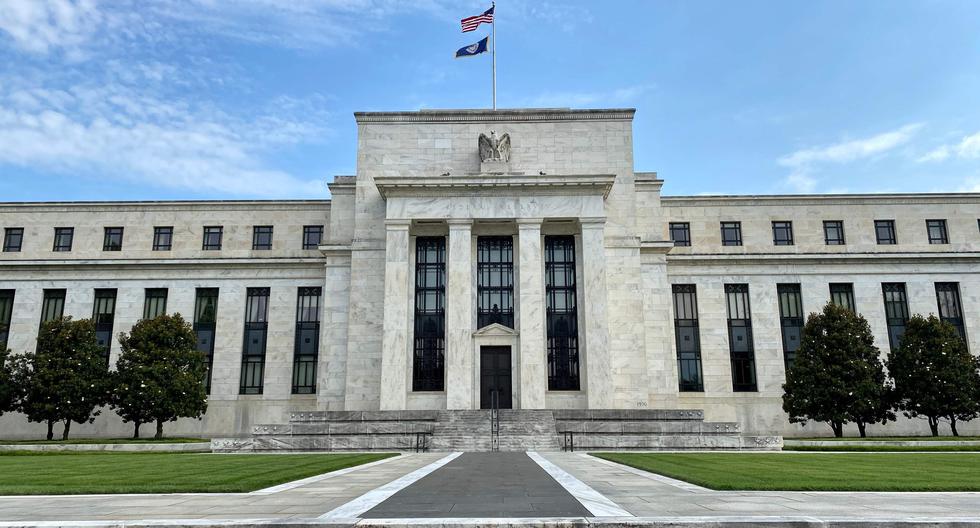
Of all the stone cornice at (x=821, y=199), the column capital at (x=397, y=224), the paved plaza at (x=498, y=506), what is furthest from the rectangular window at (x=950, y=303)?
the paved plaza at (x=498, y=506)

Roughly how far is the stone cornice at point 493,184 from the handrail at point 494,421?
1285 cm

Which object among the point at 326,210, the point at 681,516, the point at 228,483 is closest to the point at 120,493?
the point at 228,483

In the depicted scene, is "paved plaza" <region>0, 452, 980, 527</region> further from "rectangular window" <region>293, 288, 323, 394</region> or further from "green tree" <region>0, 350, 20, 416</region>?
"green tree" <region>0, 350, 20, 416</region>

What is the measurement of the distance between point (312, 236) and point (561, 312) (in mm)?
19673

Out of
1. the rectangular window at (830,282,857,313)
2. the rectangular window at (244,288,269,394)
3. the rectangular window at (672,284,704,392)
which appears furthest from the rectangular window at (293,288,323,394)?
the rectangular window at (830,282,857,313)

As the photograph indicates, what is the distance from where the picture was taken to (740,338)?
47.0 m

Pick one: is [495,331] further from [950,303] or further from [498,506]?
[498,506]

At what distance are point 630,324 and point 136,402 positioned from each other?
3024 cm

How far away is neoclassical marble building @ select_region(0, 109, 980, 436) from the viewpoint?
42906 millimetres

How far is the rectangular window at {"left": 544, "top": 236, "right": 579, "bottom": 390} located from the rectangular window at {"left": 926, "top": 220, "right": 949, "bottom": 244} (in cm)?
2663

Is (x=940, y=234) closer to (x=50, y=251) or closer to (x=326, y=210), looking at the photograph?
(x=326, y=210)

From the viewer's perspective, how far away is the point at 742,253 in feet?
160

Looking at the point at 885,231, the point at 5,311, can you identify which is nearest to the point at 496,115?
the point at 885,231

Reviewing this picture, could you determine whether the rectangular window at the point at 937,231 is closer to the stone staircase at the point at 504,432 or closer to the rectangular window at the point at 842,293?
the rectangular window at the point at 842,293
